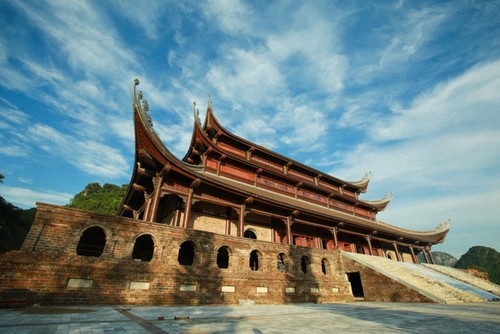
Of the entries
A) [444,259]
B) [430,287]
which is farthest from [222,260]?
[444,259]

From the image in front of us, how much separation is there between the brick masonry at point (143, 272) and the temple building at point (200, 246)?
0.03 meters

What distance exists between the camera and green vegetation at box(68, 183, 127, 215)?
38.6 metres

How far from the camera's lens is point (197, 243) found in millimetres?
8898

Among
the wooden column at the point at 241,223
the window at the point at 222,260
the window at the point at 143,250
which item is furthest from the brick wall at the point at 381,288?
the window at the point at 143,250

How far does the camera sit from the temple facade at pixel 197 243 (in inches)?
256

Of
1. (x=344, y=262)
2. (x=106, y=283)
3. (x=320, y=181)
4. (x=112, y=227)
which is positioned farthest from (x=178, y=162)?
(x=320, y=181)

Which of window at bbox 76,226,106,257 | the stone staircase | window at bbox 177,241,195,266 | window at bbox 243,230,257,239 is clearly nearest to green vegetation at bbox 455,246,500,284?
the stone staircase

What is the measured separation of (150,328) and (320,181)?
19.8 meters

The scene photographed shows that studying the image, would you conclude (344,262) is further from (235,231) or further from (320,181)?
(320,181)

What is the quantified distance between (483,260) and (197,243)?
69729 mm

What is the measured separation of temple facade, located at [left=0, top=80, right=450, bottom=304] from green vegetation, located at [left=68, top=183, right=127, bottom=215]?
981 inches

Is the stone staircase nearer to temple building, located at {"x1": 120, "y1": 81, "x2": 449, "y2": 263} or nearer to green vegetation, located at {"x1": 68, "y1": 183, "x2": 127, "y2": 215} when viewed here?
temple building, located at {"x1": 120, "y1": 81, "x2": 449, "y2": 263}

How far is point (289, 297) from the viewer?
10320 mm

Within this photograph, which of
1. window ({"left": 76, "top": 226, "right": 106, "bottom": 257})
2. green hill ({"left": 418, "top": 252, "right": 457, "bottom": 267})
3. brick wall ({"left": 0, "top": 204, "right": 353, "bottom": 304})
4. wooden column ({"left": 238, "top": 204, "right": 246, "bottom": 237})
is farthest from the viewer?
green hill ({"left": 418, "top": 252, "right": 457, "bottom": 267})
